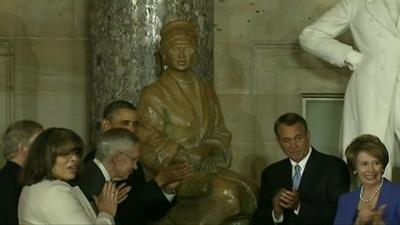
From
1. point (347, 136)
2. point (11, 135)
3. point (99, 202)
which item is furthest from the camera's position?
point (347, 136)

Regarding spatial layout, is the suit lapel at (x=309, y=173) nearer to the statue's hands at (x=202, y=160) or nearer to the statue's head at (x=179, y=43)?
the statue's hands at (x=202, y=160)

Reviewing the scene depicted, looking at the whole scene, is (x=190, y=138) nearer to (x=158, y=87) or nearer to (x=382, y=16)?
(x=158, y=87)

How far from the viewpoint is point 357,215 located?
744cm

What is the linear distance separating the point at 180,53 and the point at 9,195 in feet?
5.38

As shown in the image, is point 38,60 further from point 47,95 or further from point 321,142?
point 321,142

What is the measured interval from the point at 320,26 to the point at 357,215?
7.66ft

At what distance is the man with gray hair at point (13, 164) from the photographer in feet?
24.0

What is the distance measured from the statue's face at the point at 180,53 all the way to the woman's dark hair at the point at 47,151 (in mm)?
1799

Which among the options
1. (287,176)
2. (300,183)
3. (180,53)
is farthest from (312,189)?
(180,53)

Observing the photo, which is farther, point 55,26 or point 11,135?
point 55,26

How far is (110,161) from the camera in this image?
7262 millimetres

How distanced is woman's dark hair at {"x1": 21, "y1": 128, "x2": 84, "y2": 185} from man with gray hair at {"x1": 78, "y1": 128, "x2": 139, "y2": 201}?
40cm

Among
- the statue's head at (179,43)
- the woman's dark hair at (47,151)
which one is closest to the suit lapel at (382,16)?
the statue's head at (179,43)

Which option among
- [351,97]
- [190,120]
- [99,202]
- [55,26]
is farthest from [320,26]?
[99,202]
